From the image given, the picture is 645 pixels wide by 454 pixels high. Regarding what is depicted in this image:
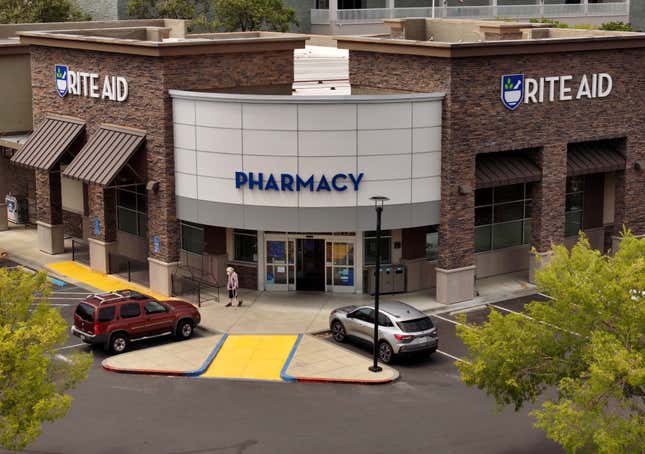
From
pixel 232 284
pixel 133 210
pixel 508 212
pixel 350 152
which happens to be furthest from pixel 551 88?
pixel 133 210

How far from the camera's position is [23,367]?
22344mm

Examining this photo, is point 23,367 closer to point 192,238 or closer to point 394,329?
point 394,329

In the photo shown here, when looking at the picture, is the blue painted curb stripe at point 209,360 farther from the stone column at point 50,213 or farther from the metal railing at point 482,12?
the metal railing at point 482,12

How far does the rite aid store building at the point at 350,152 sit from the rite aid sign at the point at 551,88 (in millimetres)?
65

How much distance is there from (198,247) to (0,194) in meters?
15.1

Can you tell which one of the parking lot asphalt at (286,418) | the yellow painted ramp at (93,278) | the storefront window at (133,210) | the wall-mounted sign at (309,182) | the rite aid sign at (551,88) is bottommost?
the parking lot asphalt at (286,418)

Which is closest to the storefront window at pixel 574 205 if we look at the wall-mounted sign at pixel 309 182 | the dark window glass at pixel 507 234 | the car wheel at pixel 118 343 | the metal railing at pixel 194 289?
the dark window glass at pixel 507 234

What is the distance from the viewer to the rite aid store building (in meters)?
38.9

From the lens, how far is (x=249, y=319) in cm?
3869

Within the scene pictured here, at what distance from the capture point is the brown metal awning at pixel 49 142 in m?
45.4

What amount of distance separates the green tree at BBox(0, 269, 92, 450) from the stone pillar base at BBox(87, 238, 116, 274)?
804 inches

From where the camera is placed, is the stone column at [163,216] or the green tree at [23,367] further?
the stone column at [163,216]

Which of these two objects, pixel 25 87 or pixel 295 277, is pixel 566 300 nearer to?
pixel 295 277

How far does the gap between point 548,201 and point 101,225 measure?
713 inches
